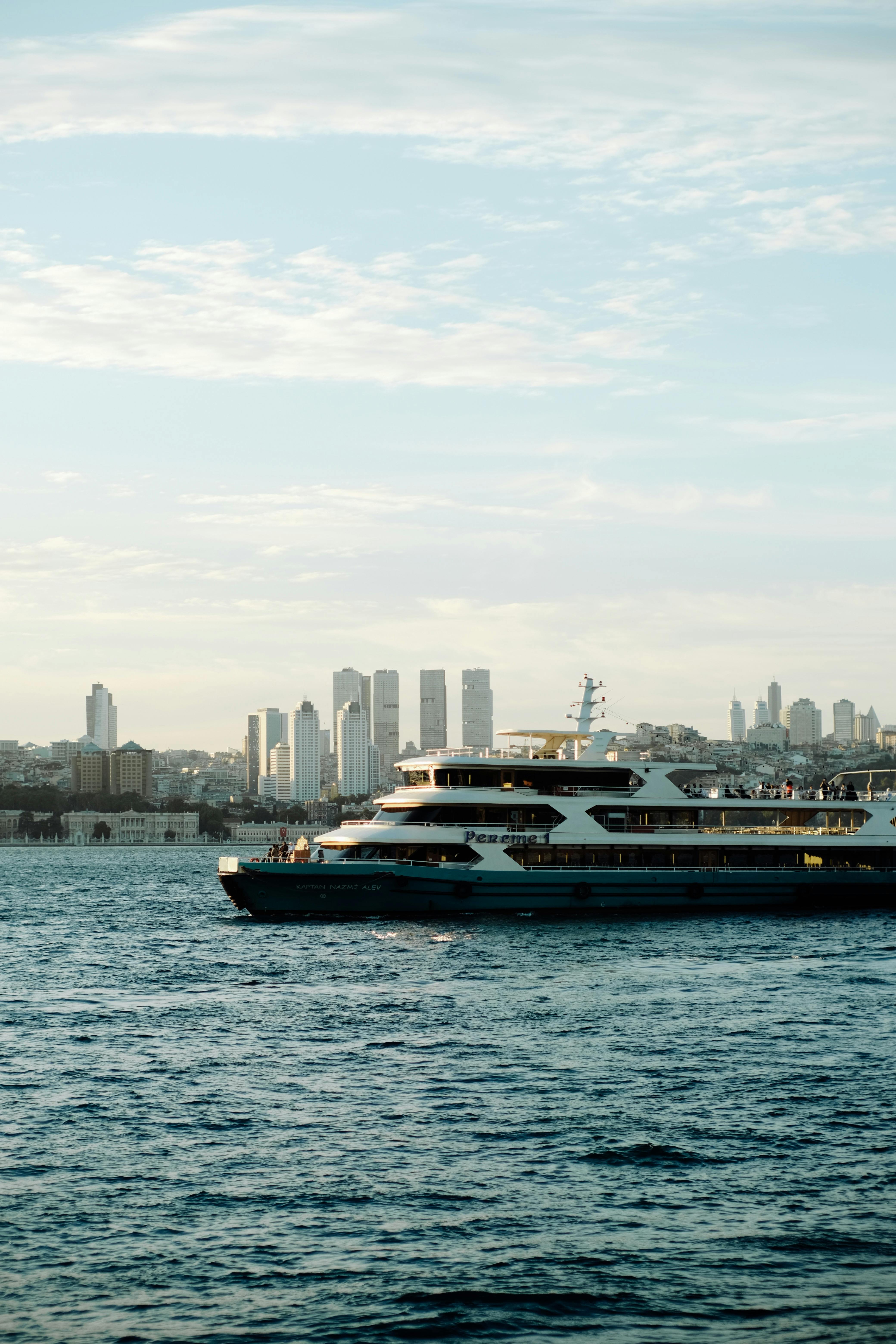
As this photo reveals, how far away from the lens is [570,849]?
58812 millimetres

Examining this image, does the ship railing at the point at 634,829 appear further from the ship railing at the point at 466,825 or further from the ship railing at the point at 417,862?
the ship railing at the point at 417,862

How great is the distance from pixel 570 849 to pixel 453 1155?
37.5 m

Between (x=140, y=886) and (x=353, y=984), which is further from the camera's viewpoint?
(x=140, y=886)

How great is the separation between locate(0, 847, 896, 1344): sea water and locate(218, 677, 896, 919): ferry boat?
1208cm

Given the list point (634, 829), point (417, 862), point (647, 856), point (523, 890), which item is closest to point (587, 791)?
point (634, 829)

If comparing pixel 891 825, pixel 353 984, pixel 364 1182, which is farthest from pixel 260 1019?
pixel 891 825

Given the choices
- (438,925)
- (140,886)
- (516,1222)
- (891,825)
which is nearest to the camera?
(516,1222)

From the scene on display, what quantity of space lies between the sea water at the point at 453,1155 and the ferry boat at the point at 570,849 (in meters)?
12.1

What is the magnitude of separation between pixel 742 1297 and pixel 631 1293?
1.21 meters

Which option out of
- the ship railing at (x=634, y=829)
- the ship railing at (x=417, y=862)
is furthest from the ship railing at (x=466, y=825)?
the ship railing at (x=417, y=862)

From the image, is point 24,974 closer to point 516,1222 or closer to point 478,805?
point 478,805

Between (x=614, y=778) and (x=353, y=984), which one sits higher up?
(x=614, y=778)

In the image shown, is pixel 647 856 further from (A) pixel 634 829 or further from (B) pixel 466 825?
(B) pixel 466 825

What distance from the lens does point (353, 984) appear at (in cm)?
3966
